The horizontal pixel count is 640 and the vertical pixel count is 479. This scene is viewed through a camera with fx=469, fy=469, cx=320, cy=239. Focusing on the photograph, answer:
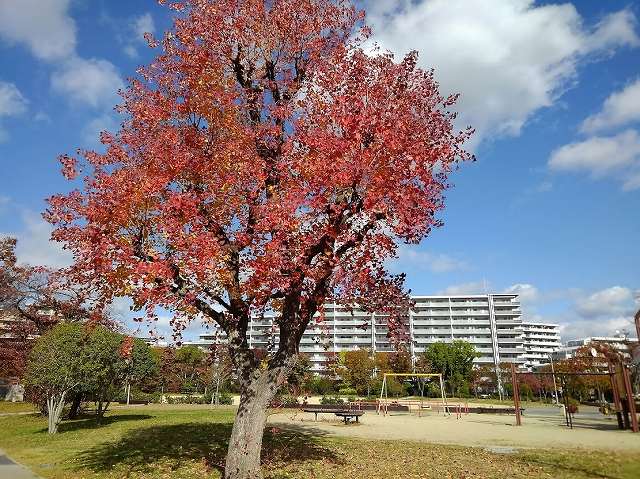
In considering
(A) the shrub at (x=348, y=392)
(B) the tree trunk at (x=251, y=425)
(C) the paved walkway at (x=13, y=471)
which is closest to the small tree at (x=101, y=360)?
(C) the paved walkway at (x=13, y=471)

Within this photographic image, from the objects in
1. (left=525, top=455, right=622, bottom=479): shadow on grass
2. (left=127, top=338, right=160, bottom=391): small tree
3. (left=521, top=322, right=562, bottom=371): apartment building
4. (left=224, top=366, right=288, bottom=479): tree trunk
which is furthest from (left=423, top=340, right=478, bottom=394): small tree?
(left=521, top=322, right=562, bottom=371): apartment building

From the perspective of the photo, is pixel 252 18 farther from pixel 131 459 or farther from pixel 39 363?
pixel 39 363

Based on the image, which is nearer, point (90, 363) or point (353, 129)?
point (353, 129)

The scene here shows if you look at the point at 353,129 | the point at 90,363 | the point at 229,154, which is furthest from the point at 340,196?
the point at 90,363

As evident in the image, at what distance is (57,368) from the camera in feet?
60.6

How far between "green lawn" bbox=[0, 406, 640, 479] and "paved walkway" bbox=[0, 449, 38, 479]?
0.32 meters

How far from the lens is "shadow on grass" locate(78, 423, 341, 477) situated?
11.6 meters

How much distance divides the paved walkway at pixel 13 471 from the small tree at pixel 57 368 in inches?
219

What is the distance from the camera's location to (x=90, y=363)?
19.3 metres

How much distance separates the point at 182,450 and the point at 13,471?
13.1ft

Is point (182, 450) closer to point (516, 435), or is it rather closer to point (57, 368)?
point (57, 368)

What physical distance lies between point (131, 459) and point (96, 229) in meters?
6.52

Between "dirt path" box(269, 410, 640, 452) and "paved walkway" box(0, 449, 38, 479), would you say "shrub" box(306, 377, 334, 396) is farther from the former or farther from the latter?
"paved walkway" box(0, 449, 38, 479)

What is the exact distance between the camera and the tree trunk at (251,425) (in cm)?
913
